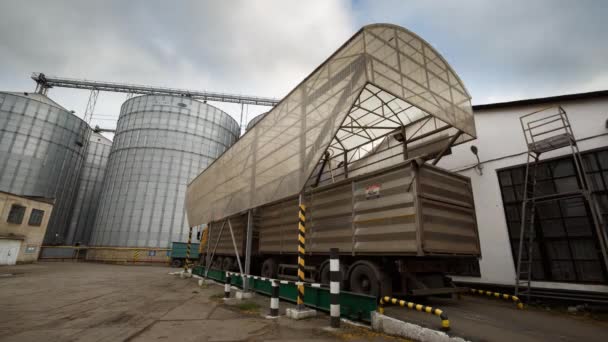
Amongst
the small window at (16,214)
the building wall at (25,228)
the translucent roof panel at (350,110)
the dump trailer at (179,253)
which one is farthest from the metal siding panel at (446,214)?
the small window at (16,214)

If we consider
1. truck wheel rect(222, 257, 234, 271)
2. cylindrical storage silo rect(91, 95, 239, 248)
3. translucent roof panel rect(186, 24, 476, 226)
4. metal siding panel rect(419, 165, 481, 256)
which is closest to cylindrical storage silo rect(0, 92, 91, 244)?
cylindrical storage silo rect(91, 95, 239, 248)

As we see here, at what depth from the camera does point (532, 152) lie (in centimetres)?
812

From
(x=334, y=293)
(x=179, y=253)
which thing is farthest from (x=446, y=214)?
(x=179, y=253)

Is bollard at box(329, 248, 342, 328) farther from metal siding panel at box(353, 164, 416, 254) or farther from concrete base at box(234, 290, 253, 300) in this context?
concrete base at box(234, 290, 253, 300)

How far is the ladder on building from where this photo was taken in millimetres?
7066

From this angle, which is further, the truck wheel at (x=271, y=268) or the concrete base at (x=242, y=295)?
the truck wheel at (x=271, y=268)

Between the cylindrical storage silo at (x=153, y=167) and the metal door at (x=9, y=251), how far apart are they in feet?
18.9

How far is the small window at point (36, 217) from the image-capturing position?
955 inches

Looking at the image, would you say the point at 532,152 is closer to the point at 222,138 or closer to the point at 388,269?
the point at 388,269

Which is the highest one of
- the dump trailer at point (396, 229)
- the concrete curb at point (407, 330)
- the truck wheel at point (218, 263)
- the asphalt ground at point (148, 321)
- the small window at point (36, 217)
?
the small window at point (36, 217)

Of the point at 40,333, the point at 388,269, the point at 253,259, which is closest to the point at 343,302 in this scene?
→ the point at 388,269

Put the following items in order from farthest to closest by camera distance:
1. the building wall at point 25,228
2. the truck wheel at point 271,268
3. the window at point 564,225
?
1. the building wall at point 25,228
2. the truck wheel at point 271,268
3. the window at point 564,225

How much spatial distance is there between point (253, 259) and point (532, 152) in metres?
10.2

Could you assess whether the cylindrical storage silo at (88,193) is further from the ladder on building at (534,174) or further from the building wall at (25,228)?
the ladder on building at (534,174)
